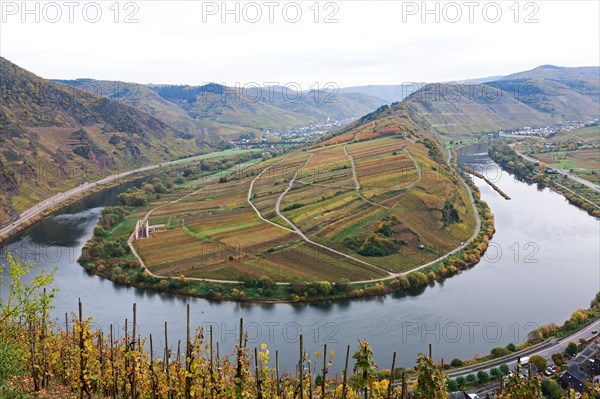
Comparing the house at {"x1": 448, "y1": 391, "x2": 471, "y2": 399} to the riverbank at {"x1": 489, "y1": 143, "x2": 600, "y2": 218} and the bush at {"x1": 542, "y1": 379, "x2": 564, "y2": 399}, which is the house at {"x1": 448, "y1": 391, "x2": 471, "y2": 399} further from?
the riverbank at {"x1": 489, "y1": 143, "x2": 600, "y2": 218}

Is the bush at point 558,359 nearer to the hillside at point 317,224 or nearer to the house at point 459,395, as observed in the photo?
the house at point 459,395

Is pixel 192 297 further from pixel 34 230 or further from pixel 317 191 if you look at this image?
pixel 34 230

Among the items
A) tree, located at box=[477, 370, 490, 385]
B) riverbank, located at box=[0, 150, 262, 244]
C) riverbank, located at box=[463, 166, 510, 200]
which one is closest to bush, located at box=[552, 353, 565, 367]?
tree, located at box=[477, 370, 490, 385]

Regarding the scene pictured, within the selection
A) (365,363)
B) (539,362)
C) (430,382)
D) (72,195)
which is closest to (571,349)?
(539,362)

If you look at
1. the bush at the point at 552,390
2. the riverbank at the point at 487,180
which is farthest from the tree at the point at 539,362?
the riverbank at the point at 487,180

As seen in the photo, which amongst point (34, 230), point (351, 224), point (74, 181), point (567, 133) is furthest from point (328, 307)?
point (567, 133)

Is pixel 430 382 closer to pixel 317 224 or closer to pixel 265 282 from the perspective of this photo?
pixel 265 282

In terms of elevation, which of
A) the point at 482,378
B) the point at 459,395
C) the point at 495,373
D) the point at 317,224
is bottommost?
the point at 482,378
